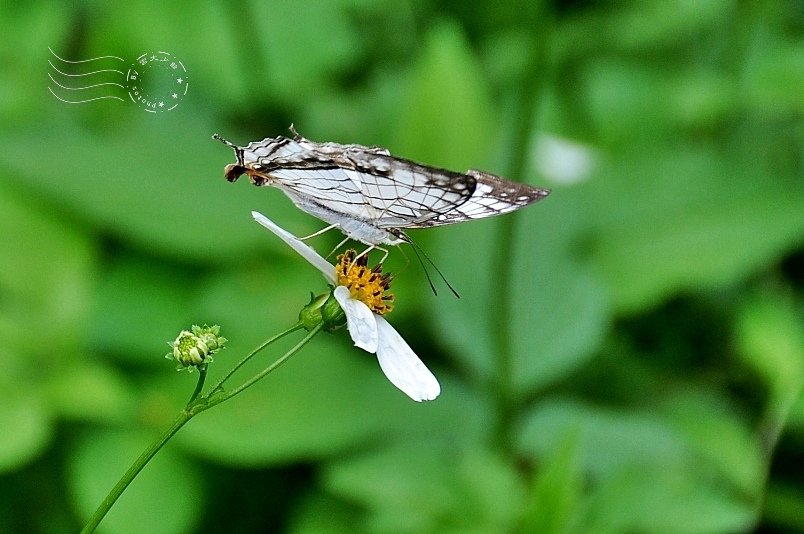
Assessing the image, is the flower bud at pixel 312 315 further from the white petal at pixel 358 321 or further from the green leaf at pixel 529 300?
the green leaf at pixel 529 300

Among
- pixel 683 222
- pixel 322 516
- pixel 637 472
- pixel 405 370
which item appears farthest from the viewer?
pixel 683 222

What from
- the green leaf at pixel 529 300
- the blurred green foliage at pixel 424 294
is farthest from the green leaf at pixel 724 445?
the green leaf at pixel 529 300

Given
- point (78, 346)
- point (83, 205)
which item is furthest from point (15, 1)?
point (78, 346)

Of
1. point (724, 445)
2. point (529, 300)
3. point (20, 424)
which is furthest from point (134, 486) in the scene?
point (724, 445)

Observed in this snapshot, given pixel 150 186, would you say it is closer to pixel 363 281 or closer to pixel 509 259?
pixel 509 259

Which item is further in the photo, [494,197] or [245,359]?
[494,197]

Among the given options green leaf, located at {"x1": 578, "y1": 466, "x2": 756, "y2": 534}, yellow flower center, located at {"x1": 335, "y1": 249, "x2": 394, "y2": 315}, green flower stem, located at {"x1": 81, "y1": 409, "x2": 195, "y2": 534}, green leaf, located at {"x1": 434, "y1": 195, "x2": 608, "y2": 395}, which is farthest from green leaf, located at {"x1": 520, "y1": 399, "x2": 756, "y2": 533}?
green flower stem, located at {"x1": 81, "y1": 409, "x2": 195, "y2": 534}
